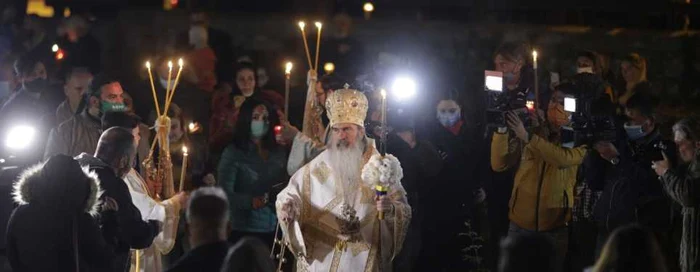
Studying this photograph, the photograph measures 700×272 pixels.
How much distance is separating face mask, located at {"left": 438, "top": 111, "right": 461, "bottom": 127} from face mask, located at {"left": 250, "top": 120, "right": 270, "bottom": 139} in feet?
5.05

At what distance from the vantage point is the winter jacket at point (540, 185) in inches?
521

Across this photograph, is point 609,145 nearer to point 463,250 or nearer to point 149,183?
point 463,250

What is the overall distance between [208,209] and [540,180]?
18.2 ft

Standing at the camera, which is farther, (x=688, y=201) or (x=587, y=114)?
(x=587, y=114)

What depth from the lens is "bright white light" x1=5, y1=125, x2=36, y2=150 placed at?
1263cm

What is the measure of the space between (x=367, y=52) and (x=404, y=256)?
3356mm

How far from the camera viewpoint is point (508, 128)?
13.2 meters

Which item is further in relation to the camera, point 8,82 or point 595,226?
point 8,82

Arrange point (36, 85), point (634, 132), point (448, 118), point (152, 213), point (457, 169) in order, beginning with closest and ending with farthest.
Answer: point (152, 213)
point (634, 132)
point (457, 169)
point (448, 118)
point (36, 85)

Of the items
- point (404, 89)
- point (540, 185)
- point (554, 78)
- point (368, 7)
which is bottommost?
point (540, 185)

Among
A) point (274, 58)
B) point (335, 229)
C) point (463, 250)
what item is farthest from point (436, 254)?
point (274, 58)

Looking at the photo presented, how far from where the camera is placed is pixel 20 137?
1262cm

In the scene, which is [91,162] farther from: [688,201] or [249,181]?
[688,201]

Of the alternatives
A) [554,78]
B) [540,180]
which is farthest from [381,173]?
[554,78]
